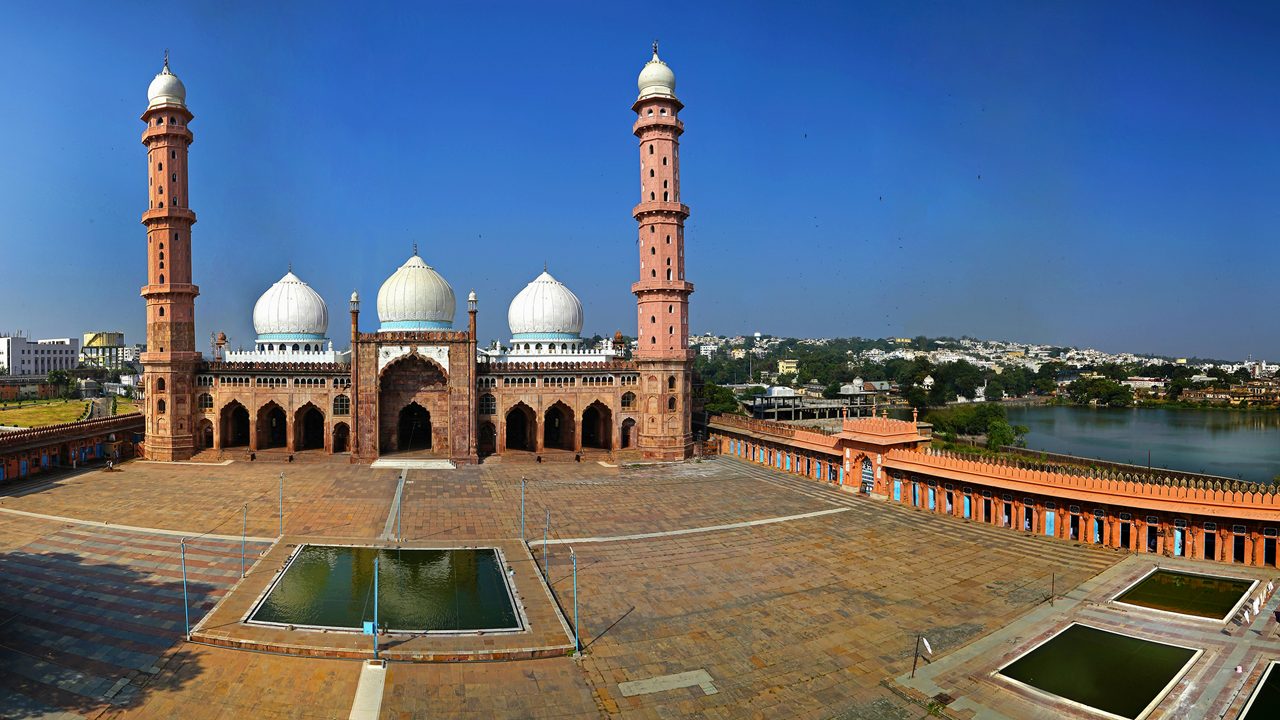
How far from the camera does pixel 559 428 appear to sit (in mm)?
41250

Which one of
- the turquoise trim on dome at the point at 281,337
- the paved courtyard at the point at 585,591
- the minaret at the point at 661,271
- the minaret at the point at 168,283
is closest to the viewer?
the paved courtyard at the point at 585,591

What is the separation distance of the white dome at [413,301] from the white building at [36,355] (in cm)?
9079

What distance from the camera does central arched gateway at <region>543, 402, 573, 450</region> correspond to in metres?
38.6

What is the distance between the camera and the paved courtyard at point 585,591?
1129 cm

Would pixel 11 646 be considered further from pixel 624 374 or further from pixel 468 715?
pixel 624 374

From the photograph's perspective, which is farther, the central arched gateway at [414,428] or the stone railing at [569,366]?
the central arched gateway at [414,428]

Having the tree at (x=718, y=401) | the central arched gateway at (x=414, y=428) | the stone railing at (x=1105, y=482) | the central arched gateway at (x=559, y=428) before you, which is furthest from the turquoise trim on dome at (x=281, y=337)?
the stone railing at (x=1105, y=482)

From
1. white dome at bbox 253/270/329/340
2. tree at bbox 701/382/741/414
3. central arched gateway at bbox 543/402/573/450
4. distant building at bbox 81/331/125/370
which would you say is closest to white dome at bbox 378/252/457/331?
white dome at bbox 253/270/329/340

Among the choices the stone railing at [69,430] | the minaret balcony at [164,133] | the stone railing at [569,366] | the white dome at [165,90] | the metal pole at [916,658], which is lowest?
the metal pole at [916,658]

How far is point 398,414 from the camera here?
3591cm

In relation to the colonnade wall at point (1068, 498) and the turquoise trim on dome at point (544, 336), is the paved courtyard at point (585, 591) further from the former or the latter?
the turquoise trim on dome at point (544, 336)

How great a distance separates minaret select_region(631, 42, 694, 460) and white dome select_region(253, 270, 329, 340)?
19375mm

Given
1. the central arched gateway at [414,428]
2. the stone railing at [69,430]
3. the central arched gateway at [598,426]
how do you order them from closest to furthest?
the stone railing at [69,430] → the central arched gateway at [598,426] → the central arched gateway at [414,428]

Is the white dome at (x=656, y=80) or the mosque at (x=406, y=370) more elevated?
the white dome at (x=656, y=80)
